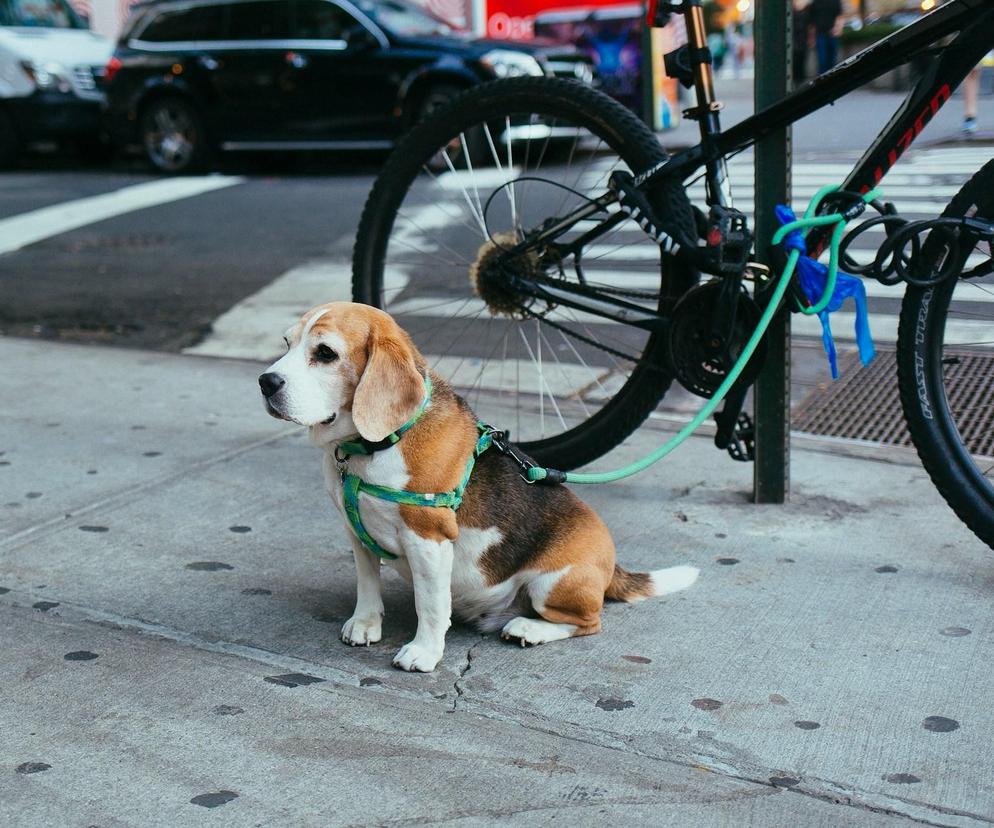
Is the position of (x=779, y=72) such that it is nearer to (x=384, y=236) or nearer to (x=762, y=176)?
(x=762, y=176)

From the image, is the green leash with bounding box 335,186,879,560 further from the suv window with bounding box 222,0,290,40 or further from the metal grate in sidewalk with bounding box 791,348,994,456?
the suv window with bounding box 222,0,290,40

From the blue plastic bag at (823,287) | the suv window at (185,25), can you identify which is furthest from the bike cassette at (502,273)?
the suv window at (185,25)

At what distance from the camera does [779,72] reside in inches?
157

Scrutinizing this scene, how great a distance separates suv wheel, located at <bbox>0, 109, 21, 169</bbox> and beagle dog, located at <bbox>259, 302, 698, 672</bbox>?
13.1 m

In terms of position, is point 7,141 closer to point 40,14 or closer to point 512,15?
point 40,14

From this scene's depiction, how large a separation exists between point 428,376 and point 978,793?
1507 millimetres

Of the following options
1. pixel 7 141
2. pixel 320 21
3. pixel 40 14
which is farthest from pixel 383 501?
pixel 40 14

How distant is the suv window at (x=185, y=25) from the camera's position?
46.0 ft

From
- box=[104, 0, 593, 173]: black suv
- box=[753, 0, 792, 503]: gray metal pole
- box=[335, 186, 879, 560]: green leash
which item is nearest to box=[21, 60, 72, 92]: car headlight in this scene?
box=[104, 0, 593, 173]: black suv

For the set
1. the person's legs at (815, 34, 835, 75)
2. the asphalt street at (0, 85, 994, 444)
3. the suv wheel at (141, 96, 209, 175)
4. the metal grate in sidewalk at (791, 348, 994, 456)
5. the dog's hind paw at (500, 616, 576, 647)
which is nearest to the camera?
the dog's hind paw at (500, 616, 576, 647)

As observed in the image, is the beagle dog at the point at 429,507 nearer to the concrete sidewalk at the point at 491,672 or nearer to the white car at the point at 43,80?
the concrete sidewalk at the point at 491,672

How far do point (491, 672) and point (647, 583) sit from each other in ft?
1.93

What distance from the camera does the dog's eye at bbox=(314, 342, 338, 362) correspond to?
293cm

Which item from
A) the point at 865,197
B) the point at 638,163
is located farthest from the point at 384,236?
the point at 865,197
